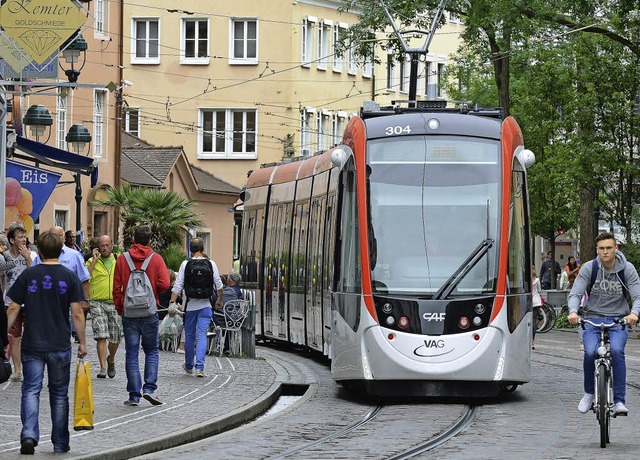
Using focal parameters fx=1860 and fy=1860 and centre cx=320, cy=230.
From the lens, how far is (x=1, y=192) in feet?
87.2

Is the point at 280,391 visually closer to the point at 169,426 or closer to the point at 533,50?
the point at 169,426

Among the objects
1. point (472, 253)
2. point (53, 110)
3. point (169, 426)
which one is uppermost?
point (53, 110)

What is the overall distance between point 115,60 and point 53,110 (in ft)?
20.0

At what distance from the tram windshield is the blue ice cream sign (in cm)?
839

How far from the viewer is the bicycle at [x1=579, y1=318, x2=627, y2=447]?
578 inches

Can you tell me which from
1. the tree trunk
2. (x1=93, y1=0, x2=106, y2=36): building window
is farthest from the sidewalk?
(x1=93, y1=0, x2=106, y2=36): building window

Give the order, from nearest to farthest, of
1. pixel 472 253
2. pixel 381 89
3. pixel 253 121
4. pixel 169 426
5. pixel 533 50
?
pixel 169 426 → pixel 472 253 → pixel 533 50 → pixel 253 121 → pixel 381 89

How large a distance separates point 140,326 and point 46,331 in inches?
170

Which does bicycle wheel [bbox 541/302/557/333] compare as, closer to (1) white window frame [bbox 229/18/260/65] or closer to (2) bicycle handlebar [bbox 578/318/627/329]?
(2) bicycle handlebar [bbox 578/318/627/329]

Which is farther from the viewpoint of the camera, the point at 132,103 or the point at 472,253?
the point at 132,103

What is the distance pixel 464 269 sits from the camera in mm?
19266

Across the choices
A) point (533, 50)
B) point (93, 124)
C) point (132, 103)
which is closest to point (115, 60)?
point (93, 124)

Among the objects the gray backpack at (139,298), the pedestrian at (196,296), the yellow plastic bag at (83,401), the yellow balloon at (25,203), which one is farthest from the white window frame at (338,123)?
the yellow plastic bag at (83,401)

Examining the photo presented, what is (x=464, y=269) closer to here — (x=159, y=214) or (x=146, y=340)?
(x=146, y=340)
